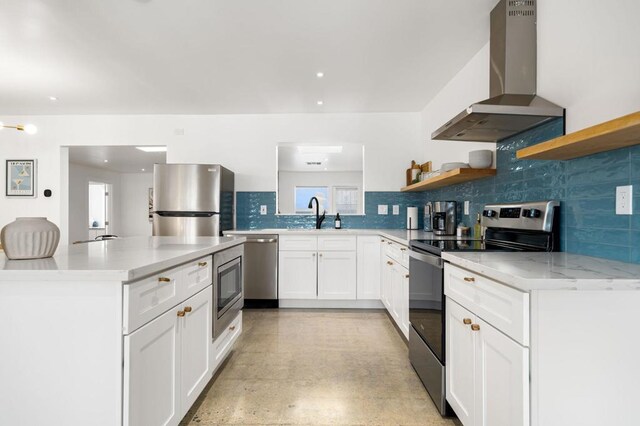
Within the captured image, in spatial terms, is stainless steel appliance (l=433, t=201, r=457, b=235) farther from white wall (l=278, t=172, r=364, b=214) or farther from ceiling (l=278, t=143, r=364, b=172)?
ceiling (l=278, t=143, r=364, b=172)

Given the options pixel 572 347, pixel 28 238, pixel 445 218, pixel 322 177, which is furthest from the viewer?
pixel 322 177

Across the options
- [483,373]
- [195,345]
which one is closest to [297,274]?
[195,345]

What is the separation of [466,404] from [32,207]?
5.50 m

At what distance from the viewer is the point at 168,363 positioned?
133 centimetres

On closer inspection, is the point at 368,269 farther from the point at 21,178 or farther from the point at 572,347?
the point at 21,178

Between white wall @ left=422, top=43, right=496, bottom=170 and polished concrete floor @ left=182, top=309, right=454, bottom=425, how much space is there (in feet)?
5.98

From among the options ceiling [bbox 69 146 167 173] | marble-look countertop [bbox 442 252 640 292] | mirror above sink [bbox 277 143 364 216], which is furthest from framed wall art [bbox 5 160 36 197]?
marble-look countertop [bbox 442 252 640 292]

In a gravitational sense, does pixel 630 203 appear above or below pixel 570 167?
below

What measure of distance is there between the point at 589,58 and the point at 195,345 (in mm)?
2424

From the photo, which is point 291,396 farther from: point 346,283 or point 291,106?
point 291,106

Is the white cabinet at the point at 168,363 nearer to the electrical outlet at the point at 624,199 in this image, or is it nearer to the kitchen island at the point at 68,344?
the kitchen island at the point at 68,344

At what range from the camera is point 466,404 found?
4.62 feet

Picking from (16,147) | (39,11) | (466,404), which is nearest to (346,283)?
(466,404)

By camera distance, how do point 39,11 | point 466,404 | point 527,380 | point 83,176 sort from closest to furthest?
1. point 527,380
2. point 466,404
3. point 39,11
4. point 83,176
